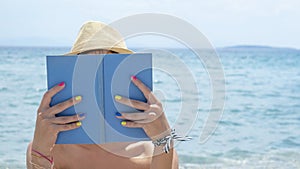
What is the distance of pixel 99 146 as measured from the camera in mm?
2135

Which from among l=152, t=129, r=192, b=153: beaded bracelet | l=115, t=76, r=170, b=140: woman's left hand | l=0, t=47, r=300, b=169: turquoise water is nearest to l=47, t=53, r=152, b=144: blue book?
l=115, t=76, r=170, b=140: woman's left hand

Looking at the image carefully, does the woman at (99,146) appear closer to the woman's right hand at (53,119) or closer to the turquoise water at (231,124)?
the woman's right hand at (53,119)

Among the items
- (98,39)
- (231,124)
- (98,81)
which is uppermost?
(98,39)

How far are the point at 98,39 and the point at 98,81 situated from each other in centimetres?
31

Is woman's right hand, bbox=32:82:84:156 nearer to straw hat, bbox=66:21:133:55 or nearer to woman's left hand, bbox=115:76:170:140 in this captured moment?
woman's left hand, bbox=115:76:170:140

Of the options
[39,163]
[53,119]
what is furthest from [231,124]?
[53,119]

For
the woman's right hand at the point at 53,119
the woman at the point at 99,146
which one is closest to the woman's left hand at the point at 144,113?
the woman at the point at 99,146

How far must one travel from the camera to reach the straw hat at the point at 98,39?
192cm

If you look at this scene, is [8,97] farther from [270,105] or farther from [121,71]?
[121,71]

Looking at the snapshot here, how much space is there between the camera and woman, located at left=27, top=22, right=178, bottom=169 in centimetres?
165

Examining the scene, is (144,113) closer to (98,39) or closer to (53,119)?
(53,119)

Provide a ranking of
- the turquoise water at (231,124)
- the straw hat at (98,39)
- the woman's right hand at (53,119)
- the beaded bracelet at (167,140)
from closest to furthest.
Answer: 1. the woman's right hand at (53,119)
2. the beaded bracelet at (167,140)
3. the straw hat at (98,39)
4. the turquoise water at (231,124)

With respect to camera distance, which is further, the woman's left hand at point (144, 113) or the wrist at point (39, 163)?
the wrist at point (39, 163)

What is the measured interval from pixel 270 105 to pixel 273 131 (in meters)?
2.96
